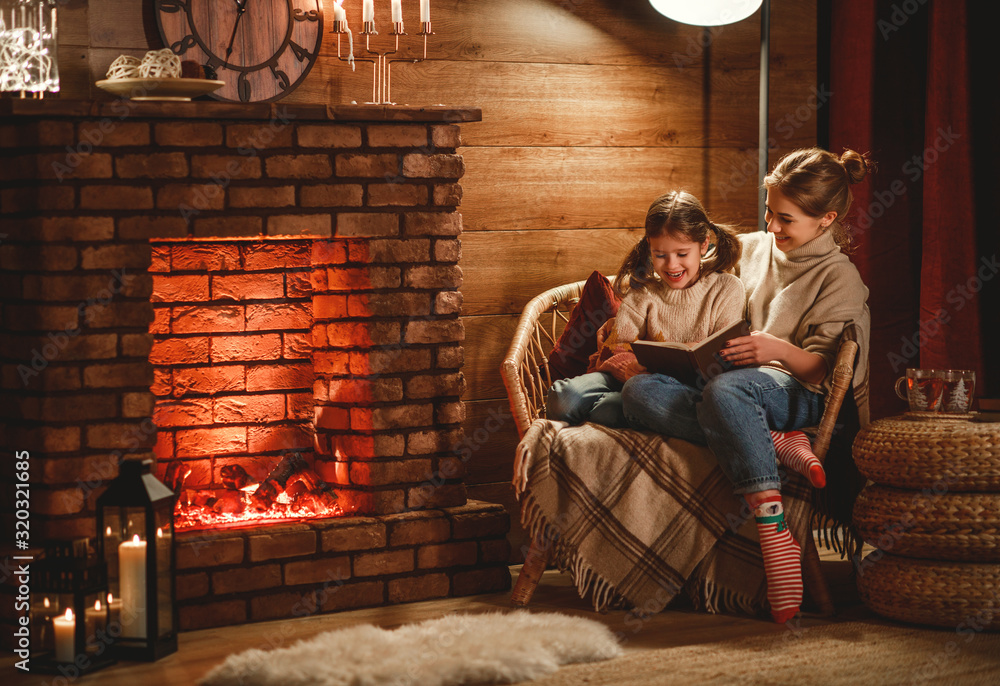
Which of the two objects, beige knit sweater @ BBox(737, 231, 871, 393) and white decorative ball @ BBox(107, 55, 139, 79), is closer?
white decorative ball @ BBox(107, 55, 139, 79)

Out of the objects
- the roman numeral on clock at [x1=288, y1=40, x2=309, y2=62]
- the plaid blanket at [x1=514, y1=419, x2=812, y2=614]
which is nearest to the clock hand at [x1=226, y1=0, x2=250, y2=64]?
the roman numeral on clock at [x1=288, y1=40, x2=309, y2=62]

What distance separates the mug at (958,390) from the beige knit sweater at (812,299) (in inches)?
9.0

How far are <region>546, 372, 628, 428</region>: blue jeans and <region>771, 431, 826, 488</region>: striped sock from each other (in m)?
0.37

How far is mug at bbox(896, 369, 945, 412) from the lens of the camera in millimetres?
2396

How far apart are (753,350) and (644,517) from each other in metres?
0.46

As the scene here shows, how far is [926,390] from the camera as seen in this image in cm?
241

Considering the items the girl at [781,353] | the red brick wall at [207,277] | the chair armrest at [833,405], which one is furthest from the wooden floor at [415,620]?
the chair armrest at [833,405]

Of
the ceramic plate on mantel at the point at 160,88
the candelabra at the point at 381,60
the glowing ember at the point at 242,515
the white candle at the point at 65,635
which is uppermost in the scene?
the candelabra at the point at 381,60

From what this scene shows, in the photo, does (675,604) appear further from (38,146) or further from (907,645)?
(38,146)

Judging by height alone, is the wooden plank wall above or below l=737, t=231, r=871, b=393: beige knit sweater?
above

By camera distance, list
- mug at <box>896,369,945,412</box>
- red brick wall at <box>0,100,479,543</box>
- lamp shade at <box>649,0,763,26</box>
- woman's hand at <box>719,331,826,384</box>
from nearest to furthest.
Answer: red brick wall at <box>0,100,479,543</box>, mug at <box>896,369,945,412</box>, woman's hand at <box>719,331,826,384</box>, lamp shade at <box>649,0,763,26</box>

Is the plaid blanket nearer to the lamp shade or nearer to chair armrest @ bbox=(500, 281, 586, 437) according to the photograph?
chair armrest @ bbox=(500, 281, 586, 437)

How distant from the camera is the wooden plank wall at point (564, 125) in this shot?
297cm

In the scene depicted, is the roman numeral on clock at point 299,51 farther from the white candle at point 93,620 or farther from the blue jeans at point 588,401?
the white candle at point 93,620
